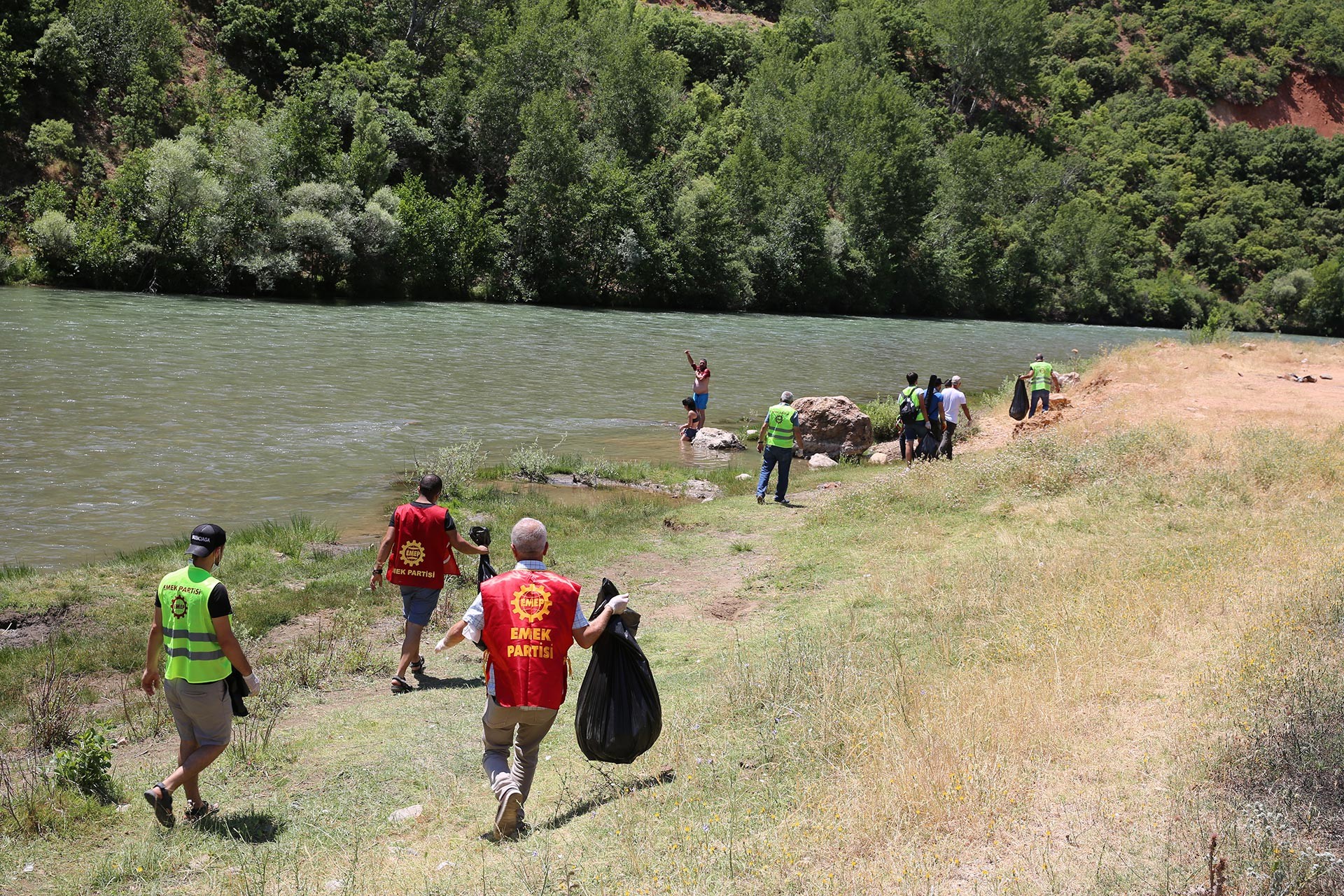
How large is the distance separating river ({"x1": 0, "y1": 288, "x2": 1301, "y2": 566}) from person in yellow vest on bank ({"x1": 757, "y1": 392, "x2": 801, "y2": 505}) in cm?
483

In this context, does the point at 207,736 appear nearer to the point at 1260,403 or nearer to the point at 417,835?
the point at 417,835

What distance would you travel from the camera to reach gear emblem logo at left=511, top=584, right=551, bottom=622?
559 cm

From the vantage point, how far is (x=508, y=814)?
5539 mm

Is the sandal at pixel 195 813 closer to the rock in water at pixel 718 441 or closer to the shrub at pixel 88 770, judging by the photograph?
the shrub at pixel 88 770

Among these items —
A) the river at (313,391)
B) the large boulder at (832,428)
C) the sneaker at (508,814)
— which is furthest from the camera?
the large boulder at (832,428)

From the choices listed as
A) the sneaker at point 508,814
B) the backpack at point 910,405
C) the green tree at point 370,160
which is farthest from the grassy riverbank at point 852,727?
the green tree at point 370,160

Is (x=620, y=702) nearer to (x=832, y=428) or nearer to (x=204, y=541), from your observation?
(x=204, y=541)

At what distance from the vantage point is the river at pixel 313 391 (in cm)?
1535

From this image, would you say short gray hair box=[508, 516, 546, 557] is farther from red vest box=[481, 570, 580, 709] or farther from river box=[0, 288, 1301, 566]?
river box=[0, 288, 1301, 566]

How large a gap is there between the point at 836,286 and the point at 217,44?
43781 millimetres

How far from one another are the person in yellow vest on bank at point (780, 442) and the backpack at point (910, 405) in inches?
134

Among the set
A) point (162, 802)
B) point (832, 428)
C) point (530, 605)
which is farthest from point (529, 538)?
point (832, 428)

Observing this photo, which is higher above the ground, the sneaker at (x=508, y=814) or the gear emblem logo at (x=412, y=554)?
the gear emblem logo at (x=412, y=554)

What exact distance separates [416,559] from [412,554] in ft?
0.20
